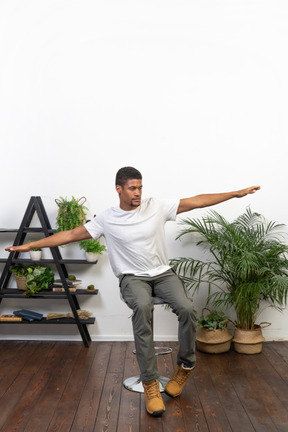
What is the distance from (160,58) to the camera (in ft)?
13.7

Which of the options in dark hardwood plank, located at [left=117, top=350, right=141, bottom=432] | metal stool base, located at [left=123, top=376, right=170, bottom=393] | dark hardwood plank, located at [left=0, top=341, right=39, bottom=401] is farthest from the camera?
dark hardwood plank, located at [left=0, top=341, right=39, bottom=401]

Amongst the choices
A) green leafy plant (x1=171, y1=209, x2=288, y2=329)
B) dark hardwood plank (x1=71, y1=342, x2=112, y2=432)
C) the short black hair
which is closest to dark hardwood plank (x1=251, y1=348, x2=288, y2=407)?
green leafy plant (x1=171, y1=209, x2=288, y2=329)

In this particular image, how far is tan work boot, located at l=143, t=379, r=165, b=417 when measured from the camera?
278 cm

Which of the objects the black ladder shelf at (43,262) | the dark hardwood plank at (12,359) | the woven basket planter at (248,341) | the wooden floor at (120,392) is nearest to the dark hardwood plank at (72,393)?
the wooden floor at (120,392)

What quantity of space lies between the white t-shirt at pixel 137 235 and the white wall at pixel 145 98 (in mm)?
890

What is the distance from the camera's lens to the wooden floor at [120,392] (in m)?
2.71

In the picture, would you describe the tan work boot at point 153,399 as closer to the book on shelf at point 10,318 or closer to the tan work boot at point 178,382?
the tan work boot at point 178,382

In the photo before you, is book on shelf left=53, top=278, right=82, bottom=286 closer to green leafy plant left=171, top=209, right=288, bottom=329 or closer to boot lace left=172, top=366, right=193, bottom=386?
green leafy plant left=171, top=209, right=288, bottom=329

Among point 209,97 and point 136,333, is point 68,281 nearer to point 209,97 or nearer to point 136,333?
point 136,333

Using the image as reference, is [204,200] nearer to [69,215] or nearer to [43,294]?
[69,215]

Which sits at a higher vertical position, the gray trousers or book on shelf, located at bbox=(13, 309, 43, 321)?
the gray trousers

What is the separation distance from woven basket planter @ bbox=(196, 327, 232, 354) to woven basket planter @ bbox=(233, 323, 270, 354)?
0.23 feet

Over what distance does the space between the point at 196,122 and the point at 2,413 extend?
2573 millimetres

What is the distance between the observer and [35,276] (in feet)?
13.4
